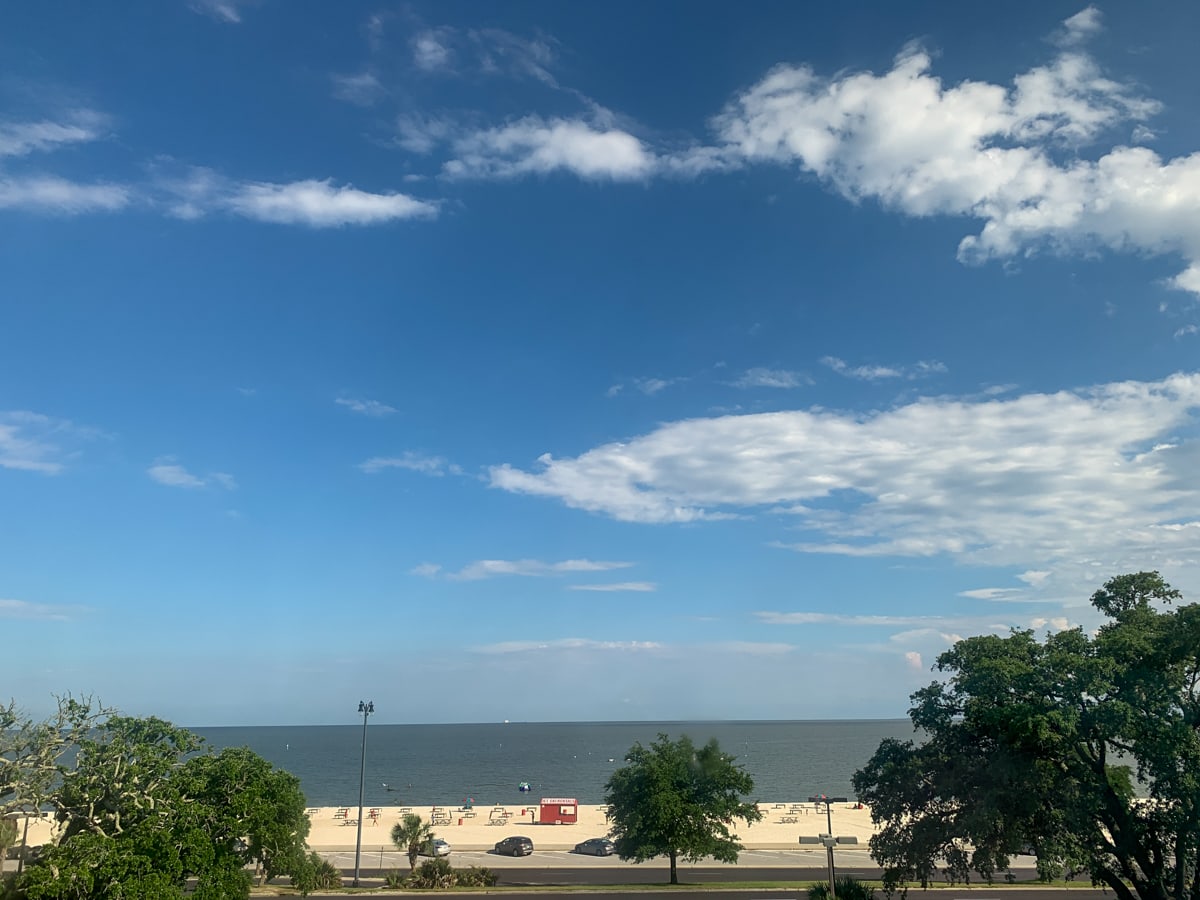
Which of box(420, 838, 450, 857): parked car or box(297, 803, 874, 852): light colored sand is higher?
box(420, 838, 450, 857): parked car

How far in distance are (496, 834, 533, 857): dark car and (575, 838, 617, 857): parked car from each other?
3.80 metres

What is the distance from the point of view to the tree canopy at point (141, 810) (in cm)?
2462

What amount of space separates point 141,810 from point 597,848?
38707 mm

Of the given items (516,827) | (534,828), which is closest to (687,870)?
(534,828)

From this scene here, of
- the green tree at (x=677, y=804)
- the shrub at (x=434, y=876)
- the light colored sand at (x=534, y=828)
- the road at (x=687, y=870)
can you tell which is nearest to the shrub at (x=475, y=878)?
the shrub at (x=434, y=876)

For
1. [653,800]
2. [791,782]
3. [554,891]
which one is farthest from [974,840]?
[791,782]

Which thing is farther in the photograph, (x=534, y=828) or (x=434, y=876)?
(x=534, y=828)

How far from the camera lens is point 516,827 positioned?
243ft

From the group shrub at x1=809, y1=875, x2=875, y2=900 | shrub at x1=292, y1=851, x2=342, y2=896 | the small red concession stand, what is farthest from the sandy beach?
shrub at x1=809, y1=875, x2=875, y2=900

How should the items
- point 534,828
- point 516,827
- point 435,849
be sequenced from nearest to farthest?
point 435,849
point 534,828
point 516,827

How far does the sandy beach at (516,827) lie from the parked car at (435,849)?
3.13 meters

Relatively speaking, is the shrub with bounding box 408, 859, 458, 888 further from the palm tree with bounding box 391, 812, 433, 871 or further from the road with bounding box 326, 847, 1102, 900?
the road with bounding box 326, 847, 1102, 900

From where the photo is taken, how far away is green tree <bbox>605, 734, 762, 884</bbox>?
42438mm

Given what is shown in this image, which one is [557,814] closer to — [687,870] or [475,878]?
[687,870]
